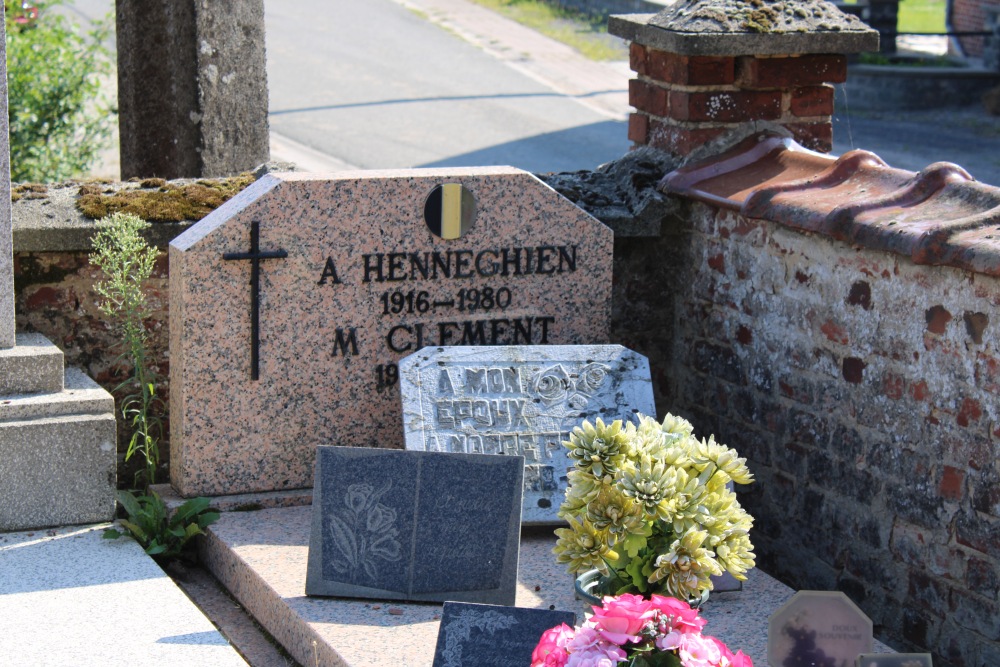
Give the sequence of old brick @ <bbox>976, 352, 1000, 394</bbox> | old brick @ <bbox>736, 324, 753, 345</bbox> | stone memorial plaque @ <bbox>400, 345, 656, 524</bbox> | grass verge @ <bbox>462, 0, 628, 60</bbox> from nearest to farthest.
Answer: old brick @ <bbox>976, 352, 1000, 394</bbox> → stone memorial plaque @ <bbox>400, 345, 656, 524</bbox> → old brick @ <bbox>736, 324, 753, 345</bbox> → grass verge @ <bbox>462, 0, 628, 60</bbox>

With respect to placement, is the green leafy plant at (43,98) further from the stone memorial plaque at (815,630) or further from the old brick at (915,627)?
the stone memorial plaque at (815,630)

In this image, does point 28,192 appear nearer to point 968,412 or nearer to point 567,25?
point 968,412

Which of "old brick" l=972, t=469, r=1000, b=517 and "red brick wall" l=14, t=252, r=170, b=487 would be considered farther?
"red brick wall" l=14, t=252, r=170, b=487

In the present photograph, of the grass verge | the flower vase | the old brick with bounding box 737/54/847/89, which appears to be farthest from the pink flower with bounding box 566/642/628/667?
the grass verge

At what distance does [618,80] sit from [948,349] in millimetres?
12800

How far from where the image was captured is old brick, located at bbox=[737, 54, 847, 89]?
4.93 metres

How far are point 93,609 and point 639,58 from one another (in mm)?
2882

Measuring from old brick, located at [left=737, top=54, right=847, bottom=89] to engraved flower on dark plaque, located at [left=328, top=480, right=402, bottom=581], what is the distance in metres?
2.16

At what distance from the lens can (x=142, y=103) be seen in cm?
683

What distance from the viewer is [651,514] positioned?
3.13 meters

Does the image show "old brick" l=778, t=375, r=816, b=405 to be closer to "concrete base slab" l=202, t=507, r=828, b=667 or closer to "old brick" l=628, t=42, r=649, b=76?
"concrete base slab" l=202, t=507, r=828, b=667

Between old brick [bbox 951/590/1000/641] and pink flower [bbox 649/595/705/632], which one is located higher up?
pink flower [bbox 649/595/705/632]

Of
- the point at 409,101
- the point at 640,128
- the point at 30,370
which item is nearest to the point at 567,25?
the point at 409,101

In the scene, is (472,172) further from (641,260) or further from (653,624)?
(653,624)
